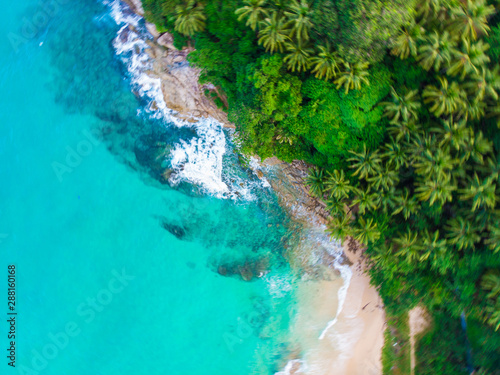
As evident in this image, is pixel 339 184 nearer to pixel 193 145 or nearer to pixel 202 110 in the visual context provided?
pixel 193 145

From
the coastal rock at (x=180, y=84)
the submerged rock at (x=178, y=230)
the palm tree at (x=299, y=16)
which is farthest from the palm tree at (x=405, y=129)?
the submerged rock at (x=178, y=230)

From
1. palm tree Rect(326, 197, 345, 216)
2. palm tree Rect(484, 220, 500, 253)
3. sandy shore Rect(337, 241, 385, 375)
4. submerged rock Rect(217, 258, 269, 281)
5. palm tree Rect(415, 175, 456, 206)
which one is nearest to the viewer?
palm tree Rect(484, 220, 500, 253)

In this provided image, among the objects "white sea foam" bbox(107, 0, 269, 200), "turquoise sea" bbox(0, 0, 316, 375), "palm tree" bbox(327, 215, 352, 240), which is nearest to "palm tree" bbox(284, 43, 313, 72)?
"white sea foam" bbox(107, 0, 269, 200)

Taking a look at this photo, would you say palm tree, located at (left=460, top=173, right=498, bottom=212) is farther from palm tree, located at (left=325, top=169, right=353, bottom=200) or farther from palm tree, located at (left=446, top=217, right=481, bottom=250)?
palm tree, located at (left=325, top=169, right=353, bottom=200)

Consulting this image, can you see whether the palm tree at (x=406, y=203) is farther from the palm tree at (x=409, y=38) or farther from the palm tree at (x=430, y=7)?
the palm tree at (x=430, y=7)

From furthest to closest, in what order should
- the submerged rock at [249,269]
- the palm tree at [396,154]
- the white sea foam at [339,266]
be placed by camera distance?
the submerged rock at [249,269] < the white sea foam at [339,266] < the palm tree at [396,154]

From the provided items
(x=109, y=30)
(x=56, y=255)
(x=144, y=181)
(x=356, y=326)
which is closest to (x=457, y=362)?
(x=356, y=326)

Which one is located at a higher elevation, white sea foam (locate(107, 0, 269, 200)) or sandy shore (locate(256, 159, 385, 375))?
white sea foam (locate(107, 0, 269, 200))
